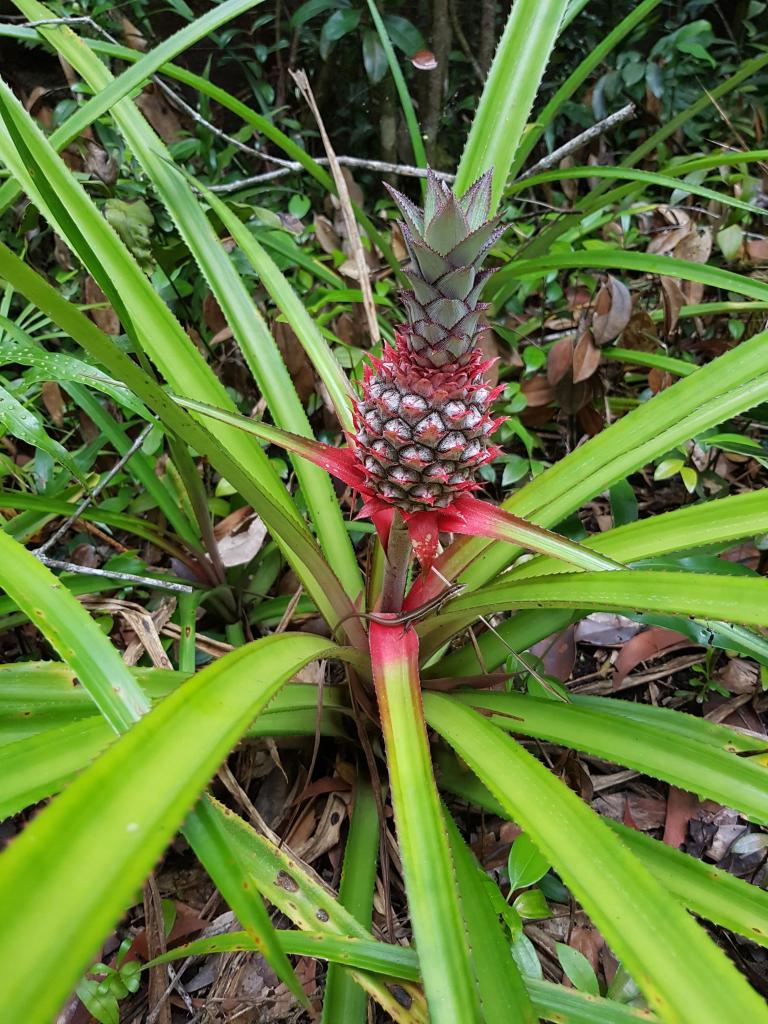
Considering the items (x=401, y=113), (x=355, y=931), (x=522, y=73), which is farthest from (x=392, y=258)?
(x=355, y=931)

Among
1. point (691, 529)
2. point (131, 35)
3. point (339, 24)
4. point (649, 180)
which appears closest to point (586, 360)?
point (649, 180)

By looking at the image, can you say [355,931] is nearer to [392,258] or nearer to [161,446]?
[161,446]

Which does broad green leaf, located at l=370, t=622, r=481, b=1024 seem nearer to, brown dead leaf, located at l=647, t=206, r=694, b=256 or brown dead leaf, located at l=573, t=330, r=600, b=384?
brown dead leaf, located at l=573, t=330, r=600, b=384

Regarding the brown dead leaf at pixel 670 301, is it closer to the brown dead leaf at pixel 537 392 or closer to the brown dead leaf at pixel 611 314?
the brown dead leaf at pixel 611 314

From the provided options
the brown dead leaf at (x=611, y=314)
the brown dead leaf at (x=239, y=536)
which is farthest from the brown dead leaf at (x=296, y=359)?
the brown dead leaf at (x=611, y=314)

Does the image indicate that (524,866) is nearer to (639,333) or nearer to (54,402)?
(639,333)

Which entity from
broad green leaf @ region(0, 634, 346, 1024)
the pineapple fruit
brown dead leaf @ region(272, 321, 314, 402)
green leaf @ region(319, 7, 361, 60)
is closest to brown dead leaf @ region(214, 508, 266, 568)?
brown dead leaf @ region(272, 321, 314, 402)
